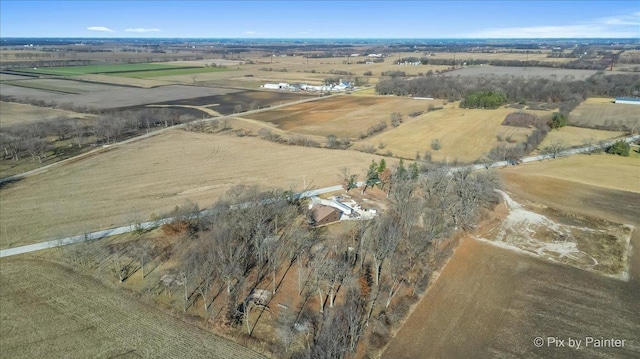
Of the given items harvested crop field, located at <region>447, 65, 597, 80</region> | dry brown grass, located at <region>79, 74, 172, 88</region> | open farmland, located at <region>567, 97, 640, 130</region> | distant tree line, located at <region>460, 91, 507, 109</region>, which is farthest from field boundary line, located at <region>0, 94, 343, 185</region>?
harvested crop field, located at <region>447, 65, 597, 80</region>

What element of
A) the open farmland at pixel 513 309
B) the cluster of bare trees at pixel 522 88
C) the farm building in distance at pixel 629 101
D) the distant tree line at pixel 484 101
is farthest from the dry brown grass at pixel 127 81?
the farm building in distance at pixel 629 101

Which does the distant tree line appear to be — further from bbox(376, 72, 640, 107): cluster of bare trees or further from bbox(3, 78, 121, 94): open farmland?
bbox(3, 78, 121, 94): open farmland

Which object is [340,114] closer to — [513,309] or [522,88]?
[522,88]

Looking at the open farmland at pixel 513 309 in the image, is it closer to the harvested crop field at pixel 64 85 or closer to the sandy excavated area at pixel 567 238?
the sandy excavated area at pixel 567 238

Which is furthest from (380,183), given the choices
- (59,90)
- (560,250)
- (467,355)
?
(59,90)

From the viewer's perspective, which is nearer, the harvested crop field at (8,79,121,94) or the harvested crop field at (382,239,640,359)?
the harvested crop field at (382,239,640,359)

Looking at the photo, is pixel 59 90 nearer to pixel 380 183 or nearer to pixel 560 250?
pixel 380 183
